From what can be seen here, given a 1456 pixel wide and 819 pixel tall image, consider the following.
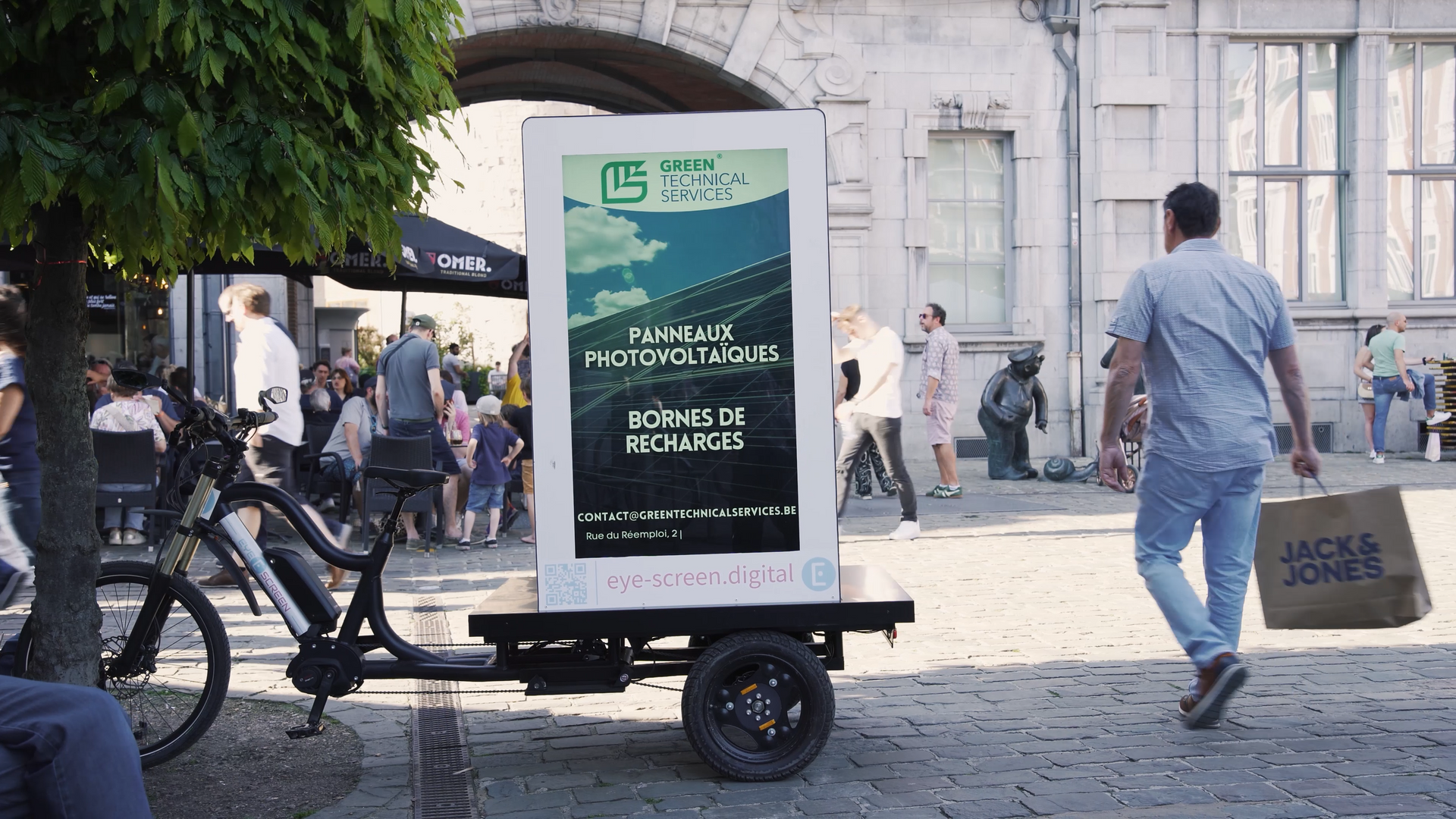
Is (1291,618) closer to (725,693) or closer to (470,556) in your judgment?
(725,693)

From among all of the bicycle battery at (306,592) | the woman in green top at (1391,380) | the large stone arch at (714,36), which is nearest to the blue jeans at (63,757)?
the bicycle battery at (306,592)

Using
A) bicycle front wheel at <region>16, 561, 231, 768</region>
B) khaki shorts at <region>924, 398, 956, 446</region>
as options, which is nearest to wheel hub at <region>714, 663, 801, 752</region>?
bicycle front wheel at <region>16, 561, 231, 768</region>

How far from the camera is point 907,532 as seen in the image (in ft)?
31.8

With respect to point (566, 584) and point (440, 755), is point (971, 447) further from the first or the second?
point (566, 584)

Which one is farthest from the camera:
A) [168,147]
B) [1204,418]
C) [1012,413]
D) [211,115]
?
[1012,413]

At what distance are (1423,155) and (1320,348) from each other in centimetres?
331

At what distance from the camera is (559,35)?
16734 mm

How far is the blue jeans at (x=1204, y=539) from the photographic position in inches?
177

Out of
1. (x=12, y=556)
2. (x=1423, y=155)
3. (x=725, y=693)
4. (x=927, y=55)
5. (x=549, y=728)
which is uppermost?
(x=927, y=55)

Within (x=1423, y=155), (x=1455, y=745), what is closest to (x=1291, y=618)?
(x=1455, y=745)

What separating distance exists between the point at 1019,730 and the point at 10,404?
14.0 feet

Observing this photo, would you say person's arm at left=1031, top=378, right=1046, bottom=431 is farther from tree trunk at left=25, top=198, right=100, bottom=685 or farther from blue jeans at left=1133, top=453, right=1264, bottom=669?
tree trunk at left=25, top=198, right=100, bottom=685

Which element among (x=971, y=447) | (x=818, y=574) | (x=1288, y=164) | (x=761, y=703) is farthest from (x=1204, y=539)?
(x=1288, y=164)

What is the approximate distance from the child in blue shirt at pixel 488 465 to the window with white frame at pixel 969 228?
8344 millimetres
